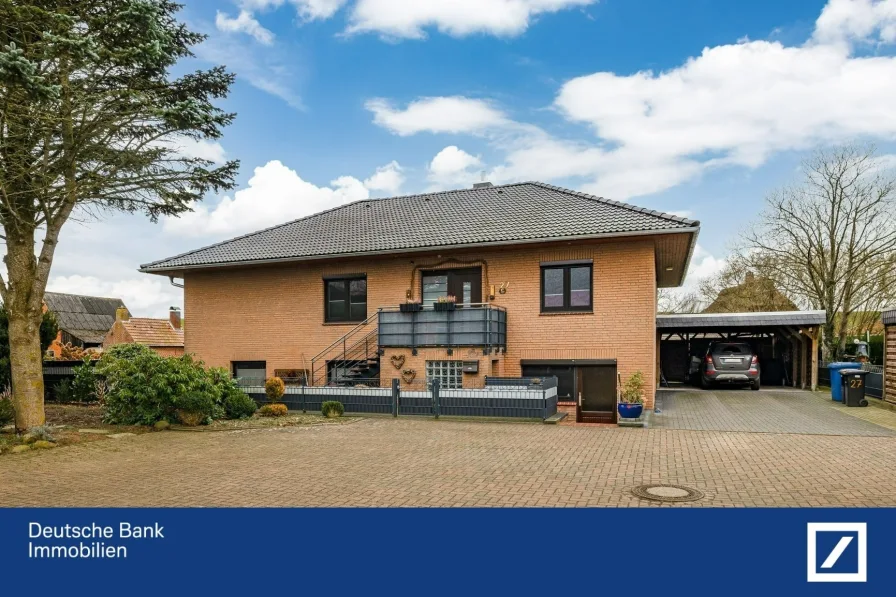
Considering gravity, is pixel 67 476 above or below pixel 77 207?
below

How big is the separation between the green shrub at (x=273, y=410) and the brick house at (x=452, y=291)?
119 inches

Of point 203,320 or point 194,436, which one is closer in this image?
point 194,436

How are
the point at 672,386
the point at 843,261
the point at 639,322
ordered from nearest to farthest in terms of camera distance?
the point at 639,322
the point at 672,386
the point at 843,261

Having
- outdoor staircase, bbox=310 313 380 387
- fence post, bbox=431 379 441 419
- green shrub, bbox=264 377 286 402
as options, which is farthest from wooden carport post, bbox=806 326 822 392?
green shrub, bbox=264 377 286 402

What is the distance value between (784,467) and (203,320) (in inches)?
730

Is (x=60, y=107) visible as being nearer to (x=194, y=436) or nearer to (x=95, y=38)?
(x=95, y=38)

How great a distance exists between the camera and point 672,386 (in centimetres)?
2486

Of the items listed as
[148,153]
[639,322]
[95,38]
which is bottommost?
[639,322]

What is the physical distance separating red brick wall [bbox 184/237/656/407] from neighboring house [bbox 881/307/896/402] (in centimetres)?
619

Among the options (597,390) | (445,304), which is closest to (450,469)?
(445,304)

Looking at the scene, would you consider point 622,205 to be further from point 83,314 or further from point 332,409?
point 83,314

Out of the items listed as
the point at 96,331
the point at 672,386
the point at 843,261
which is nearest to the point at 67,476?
the point at 672,386

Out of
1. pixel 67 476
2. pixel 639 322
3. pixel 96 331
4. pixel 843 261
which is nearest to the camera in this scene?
pixel 67 476

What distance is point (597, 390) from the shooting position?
1722cm
